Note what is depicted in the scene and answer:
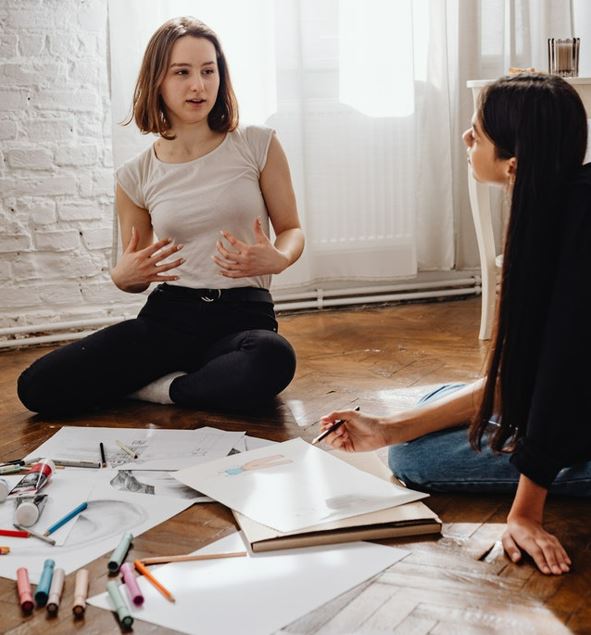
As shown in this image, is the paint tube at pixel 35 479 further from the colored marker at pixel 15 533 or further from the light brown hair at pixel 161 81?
the light brown hair at pixel 161 81

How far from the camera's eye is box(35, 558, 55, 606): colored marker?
4.28 feet

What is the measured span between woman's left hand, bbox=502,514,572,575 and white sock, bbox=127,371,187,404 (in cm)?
107

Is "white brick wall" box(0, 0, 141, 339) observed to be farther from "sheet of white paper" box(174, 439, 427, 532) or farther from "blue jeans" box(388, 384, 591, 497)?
"blue jeans" box(388, 384, 591, 497)

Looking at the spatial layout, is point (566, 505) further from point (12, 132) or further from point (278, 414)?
point (12, 132)

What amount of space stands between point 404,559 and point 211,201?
1144 millimetres

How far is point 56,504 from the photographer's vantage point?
1626 millimetres

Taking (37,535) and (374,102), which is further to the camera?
(374,102)

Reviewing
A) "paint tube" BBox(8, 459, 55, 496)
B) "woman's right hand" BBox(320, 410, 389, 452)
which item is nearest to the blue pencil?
"paint tube" BBox(8, 459, 55, 496)

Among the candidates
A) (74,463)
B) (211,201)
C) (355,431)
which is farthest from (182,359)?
(355,431)

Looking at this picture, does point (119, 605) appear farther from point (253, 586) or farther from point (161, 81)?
point (161, 81)

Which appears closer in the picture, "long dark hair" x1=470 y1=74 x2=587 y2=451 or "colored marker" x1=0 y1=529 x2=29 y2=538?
"long dark hair" x1=470 y1=74 x2=587 y2=451

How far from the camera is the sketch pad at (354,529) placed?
1.42 m

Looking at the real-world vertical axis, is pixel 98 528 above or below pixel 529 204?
below

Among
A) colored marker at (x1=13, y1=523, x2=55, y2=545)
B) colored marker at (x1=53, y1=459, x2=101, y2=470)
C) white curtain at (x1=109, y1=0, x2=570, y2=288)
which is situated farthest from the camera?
white curtain at (x1=109, y1=0, x2=570, y2=288)
